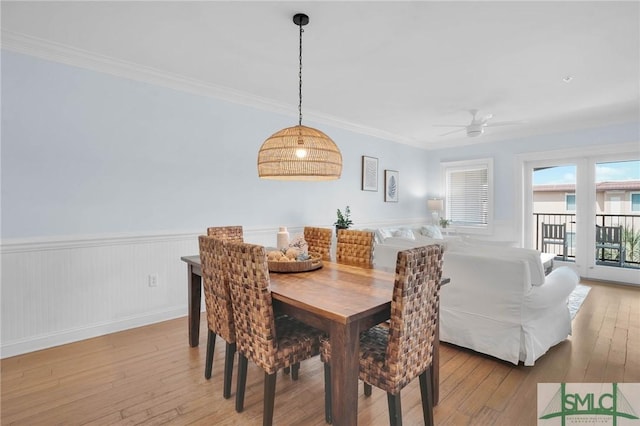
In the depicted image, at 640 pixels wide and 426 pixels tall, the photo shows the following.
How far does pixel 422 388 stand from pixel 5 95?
144 inches

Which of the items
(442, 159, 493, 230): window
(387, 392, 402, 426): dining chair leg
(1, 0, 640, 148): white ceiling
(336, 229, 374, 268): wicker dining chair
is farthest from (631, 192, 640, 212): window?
(387, 392, 402, 426): dining chair leg

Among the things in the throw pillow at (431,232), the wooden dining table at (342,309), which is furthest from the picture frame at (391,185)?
the wooden dining table at (342,309)

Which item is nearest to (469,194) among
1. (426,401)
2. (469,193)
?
(469,193)

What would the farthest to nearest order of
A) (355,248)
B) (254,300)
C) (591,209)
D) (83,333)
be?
1. (591,209)
2. (83,333)
3. (355,248)
4. (254,300)

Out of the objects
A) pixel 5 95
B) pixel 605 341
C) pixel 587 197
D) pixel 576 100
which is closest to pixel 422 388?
pixel 605 341

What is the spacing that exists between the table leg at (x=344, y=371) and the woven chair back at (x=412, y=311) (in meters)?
0.18

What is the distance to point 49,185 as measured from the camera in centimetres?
279

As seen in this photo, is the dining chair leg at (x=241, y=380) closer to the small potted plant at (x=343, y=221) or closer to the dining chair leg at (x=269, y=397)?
the dining chair leg at (x=269, y=397)

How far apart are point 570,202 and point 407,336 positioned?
17.8 ft

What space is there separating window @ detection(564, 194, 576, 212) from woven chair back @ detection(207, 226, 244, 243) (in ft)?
17.6

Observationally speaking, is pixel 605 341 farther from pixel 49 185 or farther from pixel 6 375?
pixel 49 185

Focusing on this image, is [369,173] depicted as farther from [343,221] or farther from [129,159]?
[129,159]

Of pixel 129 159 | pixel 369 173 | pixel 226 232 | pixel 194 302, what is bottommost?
pixel 194 302

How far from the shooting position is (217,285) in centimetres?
210
